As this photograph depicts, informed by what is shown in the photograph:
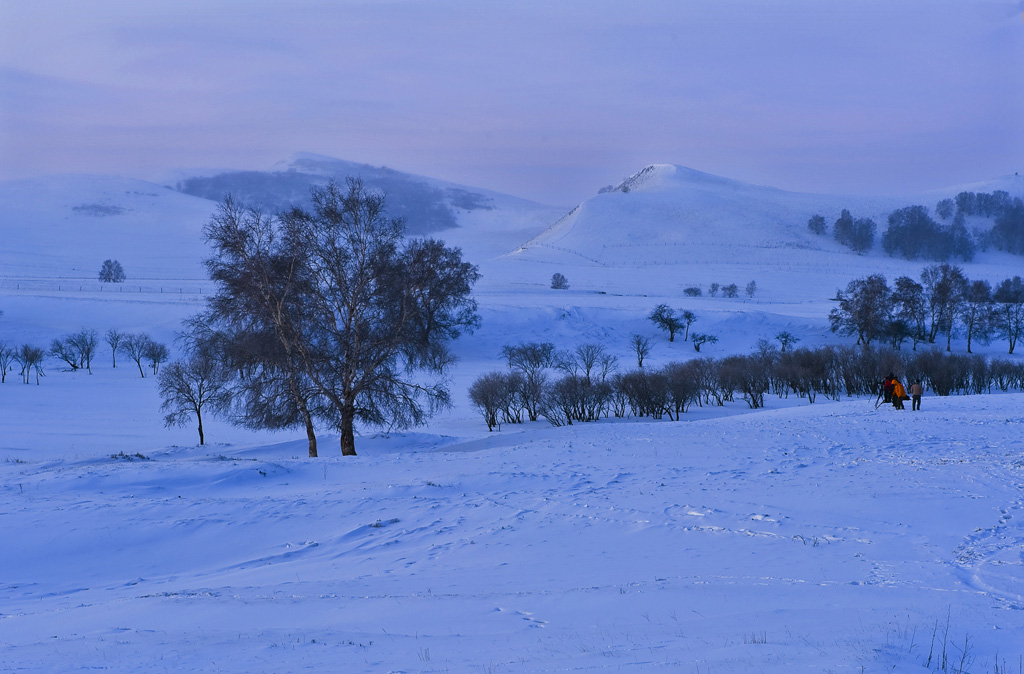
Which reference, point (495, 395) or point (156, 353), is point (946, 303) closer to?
point (495, 395)

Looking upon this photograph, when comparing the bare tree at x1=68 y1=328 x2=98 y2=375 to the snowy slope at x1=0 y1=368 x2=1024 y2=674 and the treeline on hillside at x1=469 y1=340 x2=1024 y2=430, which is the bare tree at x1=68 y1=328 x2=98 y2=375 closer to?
the treeline on hillside at x1=469 y1=340 x2=1024 y2=430

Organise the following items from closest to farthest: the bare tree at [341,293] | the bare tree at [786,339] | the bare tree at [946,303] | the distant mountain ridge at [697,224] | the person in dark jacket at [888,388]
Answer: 1. the bare tree at [341,293]
2. the person in dark jacket at [888,388]
3. the bare tree at [786,339]
4. the bare tree at [946,303]
5. the distant mountain ridge at [697,224]

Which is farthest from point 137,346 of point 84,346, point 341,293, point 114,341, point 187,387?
point 341,293

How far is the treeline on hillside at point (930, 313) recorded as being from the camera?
220 ft

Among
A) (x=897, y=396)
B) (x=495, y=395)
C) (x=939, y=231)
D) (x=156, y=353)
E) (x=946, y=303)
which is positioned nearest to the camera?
(x=897, y=396)

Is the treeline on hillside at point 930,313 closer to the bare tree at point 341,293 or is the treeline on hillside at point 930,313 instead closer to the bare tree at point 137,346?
the bare tree at point 341,293

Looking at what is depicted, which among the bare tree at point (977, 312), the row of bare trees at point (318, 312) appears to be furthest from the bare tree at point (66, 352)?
the bare tree at point (977, 312)

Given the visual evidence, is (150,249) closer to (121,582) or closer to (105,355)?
(105,355)

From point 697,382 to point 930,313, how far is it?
154ft

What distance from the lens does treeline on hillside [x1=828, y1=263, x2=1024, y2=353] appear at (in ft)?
220

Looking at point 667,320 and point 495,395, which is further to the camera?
point 667,320

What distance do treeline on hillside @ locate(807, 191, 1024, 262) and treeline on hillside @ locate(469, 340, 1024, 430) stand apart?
12054 centimetres

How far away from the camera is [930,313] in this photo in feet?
242

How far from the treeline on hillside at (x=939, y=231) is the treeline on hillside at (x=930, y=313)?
288 feet
